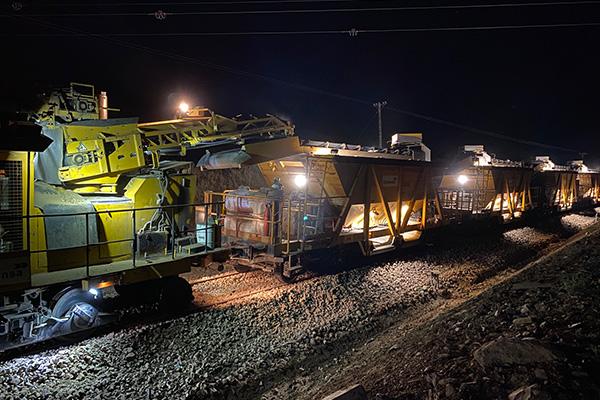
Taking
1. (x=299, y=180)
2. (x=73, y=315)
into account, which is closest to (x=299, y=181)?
(x=299, y=180)

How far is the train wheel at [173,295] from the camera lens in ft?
28.6

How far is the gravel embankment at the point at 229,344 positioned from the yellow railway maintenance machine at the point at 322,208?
1091 mm

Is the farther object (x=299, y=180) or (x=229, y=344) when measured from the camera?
(x=299, y=180)

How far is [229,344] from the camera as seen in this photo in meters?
7.11

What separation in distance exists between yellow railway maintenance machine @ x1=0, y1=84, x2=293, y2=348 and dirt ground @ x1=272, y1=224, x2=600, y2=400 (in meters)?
3.98

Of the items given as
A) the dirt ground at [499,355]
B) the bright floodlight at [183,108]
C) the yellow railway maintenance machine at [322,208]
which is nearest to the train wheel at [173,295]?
the yellow railway maintenance machine at [322,208]

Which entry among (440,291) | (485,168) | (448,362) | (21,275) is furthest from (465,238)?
(21,275)

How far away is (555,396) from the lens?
119 inches

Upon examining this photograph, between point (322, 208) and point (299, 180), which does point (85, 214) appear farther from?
point (299, 180)

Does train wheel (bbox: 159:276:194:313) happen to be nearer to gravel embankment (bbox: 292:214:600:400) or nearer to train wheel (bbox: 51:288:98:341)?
train wheel (bbox: 51:288:98:341)

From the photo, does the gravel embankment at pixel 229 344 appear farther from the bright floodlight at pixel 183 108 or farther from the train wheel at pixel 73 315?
the bright floodlight at pixel 183 108

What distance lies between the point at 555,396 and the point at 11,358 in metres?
7.40

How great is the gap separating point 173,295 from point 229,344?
228cm

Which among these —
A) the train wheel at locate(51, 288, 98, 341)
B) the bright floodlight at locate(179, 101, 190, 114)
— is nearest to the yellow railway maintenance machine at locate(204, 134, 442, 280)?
the bright floodlight at locate(179, 101, 190, 114)
